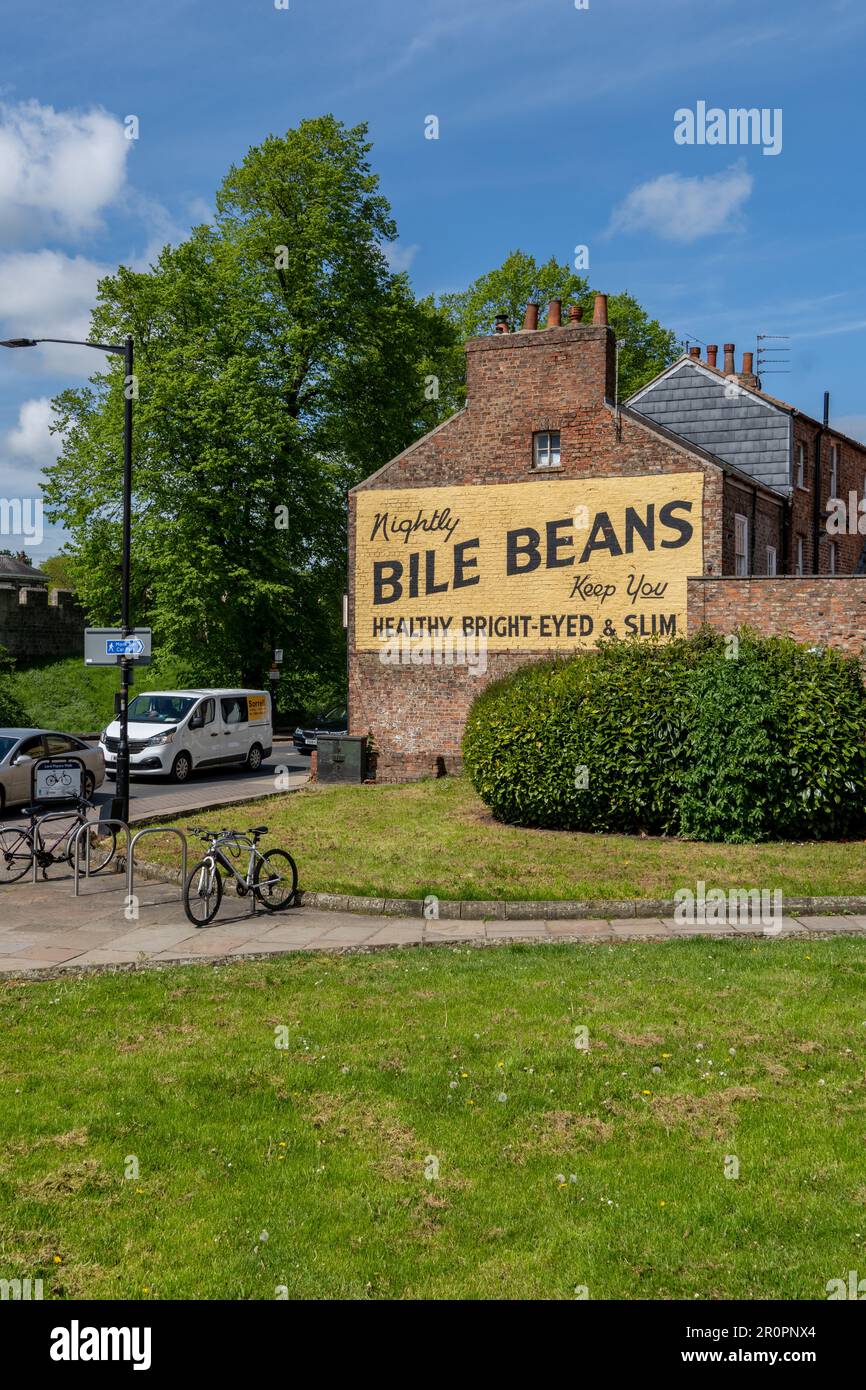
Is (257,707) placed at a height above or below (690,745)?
above

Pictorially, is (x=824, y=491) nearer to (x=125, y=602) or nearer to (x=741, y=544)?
(x=741, y=544)

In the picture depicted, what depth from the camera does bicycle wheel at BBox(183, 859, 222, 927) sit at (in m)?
12.4

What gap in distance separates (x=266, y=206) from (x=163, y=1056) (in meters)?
35.1

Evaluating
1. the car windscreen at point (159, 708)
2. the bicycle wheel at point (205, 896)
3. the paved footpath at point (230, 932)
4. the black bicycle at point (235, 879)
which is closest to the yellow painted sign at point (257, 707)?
the car windscreen at point (159, 708)

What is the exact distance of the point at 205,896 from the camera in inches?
494

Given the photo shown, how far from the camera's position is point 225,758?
94.8ft

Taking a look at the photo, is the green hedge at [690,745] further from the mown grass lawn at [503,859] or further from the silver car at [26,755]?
the silver car at [26,755]

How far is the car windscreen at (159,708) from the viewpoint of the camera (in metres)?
27.7

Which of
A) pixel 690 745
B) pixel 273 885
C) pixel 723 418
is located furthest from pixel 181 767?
pixel 723 418

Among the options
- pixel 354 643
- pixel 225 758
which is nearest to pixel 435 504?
pixel 354 643

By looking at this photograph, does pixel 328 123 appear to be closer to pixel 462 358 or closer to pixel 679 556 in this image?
pixel 462 358

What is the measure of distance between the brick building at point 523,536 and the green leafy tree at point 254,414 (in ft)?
25.9

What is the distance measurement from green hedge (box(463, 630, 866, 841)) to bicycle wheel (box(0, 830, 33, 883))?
271 inches

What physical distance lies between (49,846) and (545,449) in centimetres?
1301
